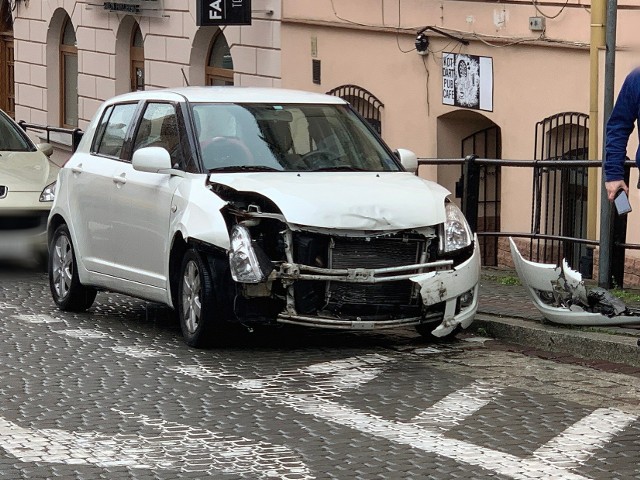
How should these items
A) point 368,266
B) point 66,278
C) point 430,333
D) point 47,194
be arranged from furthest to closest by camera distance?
point 47,194
point 66,278
point 430,333
point 368,266

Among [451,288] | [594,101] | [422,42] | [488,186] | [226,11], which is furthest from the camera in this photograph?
[226,11]

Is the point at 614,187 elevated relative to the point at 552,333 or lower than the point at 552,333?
elevated

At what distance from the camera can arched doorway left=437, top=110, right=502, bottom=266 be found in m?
18.6

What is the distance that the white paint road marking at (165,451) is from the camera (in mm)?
6965

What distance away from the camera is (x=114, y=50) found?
28.2 metres

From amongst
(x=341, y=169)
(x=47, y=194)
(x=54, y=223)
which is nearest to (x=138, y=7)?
(x=47, y=194)

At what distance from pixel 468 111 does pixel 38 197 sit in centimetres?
602

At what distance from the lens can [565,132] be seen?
17.1m

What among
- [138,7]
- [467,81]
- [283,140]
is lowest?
[283,140]

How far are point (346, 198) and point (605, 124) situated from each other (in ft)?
7.60

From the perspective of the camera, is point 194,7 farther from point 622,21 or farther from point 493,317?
point 493,317

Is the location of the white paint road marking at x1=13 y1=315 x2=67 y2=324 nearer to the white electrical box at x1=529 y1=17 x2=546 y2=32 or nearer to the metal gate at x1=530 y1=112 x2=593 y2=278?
the metal gate at x1=530 y1=112 x2=593 y2=278

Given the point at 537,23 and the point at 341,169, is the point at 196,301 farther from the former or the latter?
the point at 537,23

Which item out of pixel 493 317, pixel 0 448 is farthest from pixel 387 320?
pixel 0 448
